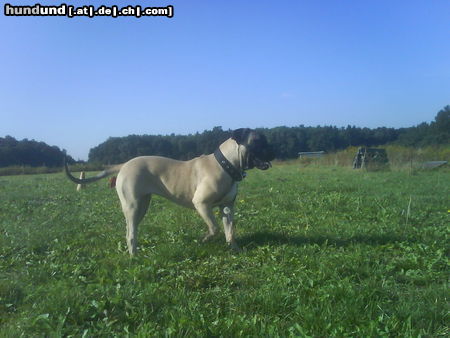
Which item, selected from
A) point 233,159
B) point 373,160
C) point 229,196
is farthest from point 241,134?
point 373,160

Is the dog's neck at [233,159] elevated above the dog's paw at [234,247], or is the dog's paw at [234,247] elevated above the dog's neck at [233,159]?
the dog's neck at [233,159]

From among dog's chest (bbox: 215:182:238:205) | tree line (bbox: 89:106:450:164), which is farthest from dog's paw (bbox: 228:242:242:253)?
tree line (bbox: 89:106:450:164)

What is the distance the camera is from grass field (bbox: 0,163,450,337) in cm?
241

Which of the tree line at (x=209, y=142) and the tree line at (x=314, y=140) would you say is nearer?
the tree line at (x=209, y=142)

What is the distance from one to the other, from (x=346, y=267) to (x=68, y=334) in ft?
7.72

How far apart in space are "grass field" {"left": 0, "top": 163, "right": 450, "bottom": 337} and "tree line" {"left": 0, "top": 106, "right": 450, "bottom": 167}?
126cm

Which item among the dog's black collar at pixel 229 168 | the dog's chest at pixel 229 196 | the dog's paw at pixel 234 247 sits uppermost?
the dog's black collar at pixel 229 168

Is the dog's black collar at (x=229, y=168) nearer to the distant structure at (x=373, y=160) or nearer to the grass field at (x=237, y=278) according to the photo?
the grass field at (x=237, y=278)

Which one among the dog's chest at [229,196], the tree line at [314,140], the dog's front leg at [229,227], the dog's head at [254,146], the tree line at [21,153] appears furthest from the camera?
the tree line at [21,153]

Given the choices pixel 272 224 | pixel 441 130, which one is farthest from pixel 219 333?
pixel 441 130

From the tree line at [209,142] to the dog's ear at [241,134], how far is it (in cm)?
50

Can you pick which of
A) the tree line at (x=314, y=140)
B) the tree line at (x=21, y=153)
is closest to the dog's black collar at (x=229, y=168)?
the tree line at (x=314, y=140)

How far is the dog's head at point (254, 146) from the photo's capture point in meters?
4.52

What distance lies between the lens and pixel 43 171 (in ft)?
112
